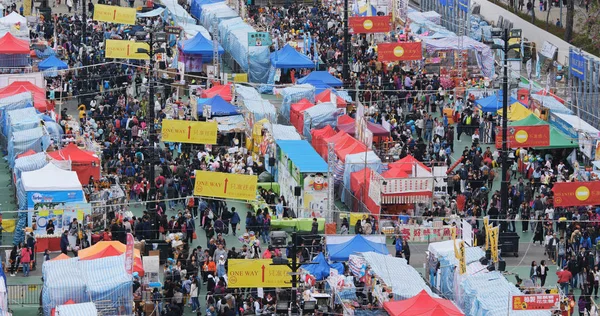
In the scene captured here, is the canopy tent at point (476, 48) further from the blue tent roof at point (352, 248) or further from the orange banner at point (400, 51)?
the blue tent roof at point (352, 248)

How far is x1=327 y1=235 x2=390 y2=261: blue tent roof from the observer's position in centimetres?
4319

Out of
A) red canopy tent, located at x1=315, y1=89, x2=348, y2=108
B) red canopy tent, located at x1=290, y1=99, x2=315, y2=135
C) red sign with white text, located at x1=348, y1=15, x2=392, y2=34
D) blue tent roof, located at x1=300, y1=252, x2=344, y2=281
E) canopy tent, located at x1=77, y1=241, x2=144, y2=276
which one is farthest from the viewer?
red sign with white text, located at x1=348, y1=15, x2=392, y2=34

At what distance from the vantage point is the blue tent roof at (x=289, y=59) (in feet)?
225

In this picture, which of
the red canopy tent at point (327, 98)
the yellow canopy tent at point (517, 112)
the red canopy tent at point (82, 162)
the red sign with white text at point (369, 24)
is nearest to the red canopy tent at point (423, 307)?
the red canopy tent at point (82, 162)

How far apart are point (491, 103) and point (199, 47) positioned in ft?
51.0

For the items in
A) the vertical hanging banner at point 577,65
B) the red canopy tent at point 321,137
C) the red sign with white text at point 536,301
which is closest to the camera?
the red sign with white text at point 536,301

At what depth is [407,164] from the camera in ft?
166

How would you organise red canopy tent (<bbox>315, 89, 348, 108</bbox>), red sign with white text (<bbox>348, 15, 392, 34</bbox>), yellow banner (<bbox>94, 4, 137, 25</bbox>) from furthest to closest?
yellow banner (<bbox>94, 4, 137, 25</bbox>), red sign with white text (<bbox>348, 15, 392, 34</bbox>), red canopy tent (<bbox>315, 89, 348, 108</bbox>)

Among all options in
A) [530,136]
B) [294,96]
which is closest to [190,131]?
[530,136]

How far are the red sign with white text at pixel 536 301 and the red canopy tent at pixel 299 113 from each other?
73.3 ft

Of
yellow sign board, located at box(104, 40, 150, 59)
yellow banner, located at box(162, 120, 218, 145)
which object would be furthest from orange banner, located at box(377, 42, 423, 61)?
yellow banner, located at box(162, 120, 218, 145)

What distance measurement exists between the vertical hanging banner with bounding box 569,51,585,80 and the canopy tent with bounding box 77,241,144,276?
26040 mm

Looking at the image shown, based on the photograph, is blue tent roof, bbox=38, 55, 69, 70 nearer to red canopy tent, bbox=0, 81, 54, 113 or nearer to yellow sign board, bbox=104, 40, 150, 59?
yellow sign board, bbox=104, 40, 150, 59

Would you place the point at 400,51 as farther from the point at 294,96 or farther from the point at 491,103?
the point at 294,96
